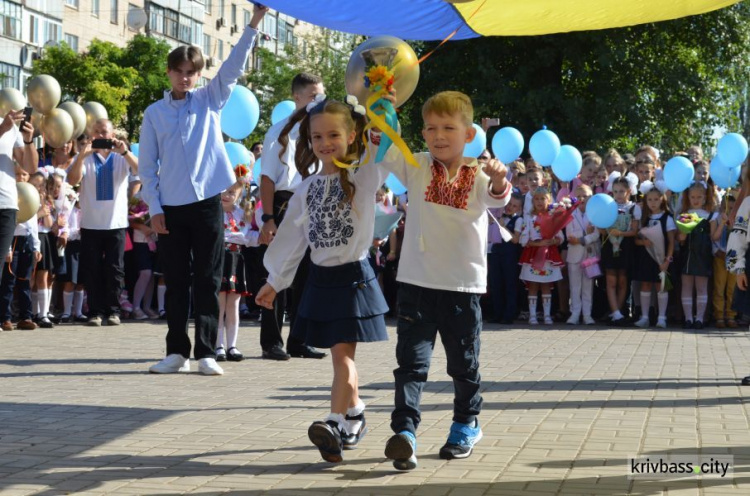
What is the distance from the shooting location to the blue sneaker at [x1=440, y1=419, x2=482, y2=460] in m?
5.42

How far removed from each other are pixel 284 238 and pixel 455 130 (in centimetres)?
109

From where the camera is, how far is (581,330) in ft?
46.6

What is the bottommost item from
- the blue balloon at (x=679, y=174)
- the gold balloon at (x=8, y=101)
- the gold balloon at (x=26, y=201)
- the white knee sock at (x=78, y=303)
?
the white knee sock at (x=78, y=303)

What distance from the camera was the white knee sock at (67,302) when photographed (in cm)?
1390

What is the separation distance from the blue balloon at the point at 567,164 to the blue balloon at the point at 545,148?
0.64m

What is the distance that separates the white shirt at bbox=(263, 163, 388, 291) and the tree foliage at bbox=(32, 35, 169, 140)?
138ft

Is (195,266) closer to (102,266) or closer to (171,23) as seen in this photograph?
(102,266)

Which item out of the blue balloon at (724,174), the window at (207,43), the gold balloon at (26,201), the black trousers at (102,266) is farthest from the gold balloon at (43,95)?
the window at (207,43)

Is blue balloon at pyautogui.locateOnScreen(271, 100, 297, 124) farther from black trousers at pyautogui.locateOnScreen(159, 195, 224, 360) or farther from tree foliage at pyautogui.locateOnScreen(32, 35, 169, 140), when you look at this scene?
tree foliage at pyautogui.locateOnScreen(32, 35, 169, 140)

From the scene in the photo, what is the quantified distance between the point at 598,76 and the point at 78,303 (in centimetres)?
2488

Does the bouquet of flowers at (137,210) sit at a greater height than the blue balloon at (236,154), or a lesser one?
lesser

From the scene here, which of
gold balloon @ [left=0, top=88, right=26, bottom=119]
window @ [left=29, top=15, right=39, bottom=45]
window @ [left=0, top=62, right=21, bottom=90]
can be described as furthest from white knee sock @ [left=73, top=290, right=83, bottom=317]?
window @ [left=29, top=15, right=39, bottom=45]

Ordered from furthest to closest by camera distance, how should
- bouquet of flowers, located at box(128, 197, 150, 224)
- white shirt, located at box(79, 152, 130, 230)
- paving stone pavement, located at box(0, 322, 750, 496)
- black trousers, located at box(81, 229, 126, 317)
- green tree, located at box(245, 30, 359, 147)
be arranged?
1. green tree, located at box(245, 30, 359, 147)
2. bouquet of flowers, located at box(128, 197, 150, 224)
3. black trousers, located at box(81, 229, 126, 317)
4. white shirt, located at box(79, 152, 130, 230)
5. paving stone pavement, located at box(0, 322, 750, 496)

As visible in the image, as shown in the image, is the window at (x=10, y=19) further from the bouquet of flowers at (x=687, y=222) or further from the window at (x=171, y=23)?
the bouquet of flowers at (x=687, y=222)
